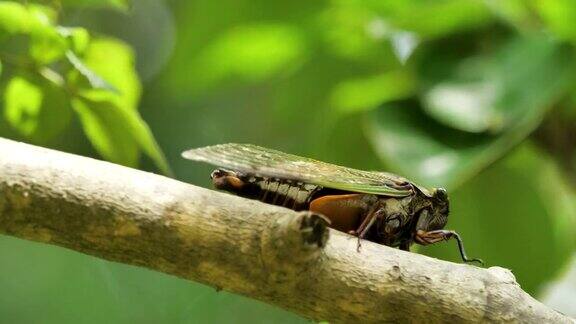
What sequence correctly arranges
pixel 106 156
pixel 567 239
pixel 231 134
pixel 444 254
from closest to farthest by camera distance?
1. pixel 106 156
2. pixel 444 254
3. pixel 567 239
4. pixel 231 134

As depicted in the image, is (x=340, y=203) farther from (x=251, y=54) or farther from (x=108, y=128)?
(x=251, y=54)

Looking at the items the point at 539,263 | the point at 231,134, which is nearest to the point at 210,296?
the point at 539,263

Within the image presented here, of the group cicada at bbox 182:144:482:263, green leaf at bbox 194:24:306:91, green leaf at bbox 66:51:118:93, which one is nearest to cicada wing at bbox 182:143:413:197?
cicada at bbox 182:144:482:263

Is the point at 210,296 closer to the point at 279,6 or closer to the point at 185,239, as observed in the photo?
the point at 279,6

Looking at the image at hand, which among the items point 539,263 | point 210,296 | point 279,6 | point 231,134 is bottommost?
point 231,134

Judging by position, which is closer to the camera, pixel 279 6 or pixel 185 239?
pixel 185 239

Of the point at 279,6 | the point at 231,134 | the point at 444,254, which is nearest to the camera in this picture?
the point at 444,254
